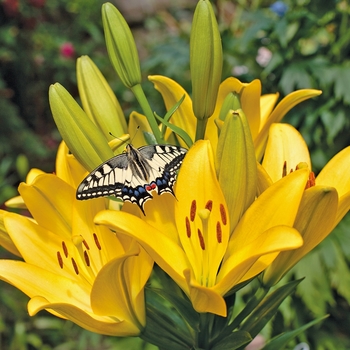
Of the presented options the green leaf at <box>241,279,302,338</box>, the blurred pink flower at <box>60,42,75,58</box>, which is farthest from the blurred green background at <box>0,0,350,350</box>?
A: the green leaf at <box>241,279,302,338</box>

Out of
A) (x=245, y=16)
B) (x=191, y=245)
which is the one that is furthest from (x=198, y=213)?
(x=245, y=16)

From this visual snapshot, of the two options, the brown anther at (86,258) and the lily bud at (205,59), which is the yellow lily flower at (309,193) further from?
the brown anther at (86,258)

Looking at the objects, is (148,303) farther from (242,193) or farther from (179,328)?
(242,193)

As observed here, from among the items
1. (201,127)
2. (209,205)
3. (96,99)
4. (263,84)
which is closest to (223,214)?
(209,205)

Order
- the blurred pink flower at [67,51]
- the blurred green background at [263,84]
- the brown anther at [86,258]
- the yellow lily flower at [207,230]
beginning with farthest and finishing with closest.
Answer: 1. the blurred pink flower at [67,51]
2. the blurred green background at [263,84]
3. the brown anther at [86,258]
4. the yellow lily flower at [207,230]

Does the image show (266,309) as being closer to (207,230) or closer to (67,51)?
(207,230)

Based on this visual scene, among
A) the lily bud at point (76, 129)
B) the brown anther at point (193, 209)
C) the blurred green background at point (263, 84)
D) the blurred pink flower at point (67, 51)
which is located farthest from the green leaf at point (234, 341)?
the blurred pink flower at point (67, 51)
